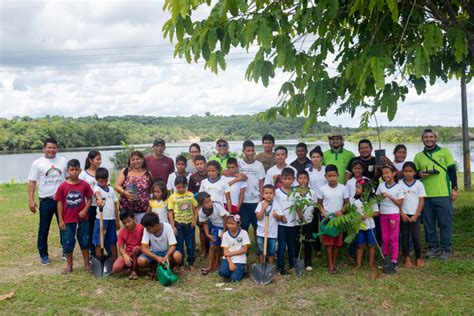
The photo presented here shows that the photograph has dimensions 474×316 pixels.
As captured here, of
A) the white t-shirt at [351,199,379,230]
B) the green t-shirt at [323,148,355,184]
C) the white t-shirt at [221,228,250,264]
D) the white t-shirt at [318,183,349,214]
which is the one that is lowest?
the white t-shirt at [221,228,250,264]

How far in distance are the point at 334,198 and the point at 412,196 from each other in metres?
0.97

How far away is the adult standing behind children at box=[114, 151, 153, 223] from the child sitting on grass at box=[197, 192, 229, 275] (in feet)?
2.25

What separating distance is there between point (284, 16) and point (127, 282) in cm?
340

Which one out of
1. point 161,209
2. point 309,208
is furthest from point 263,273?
point 161,209

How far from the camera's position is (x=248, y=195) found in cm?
559

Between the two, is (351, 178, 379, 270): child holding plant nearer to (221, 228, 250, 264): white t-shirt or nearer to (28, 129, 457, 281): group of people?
(28, 129, 457, 281): group of people

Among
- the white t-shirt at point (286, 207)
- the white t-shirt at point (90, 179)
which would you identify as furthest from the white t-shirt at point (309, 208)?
the white t-shirt at point (90, 179)

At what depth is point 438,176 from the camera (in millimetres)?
5227

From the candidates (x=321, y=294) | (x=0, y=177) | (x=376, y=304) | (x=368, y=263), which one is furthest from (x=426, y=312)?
(x=0, y=177)

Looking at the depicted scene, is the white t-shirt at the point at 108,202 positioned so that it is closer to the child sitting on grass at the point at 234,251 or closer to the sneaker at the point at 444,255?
the child sitting on grass at the point at 234,251

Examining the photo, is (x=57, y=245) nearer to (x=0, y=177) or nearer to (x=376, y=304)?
(x=376, y=304)

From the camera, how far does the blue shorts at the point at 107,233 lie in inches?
208

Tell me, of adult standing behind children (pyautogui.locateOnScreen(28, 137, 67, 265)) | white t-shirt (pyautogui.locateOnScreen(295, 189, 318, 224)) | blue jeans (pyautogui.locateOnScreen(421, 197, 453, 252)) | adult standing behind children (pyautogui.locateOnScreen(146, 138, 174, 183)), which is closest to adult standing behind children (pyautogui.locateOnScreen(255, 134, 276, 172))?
white t-shirt (pyautogui.locateOnScreen(295, 189, 318, 224))

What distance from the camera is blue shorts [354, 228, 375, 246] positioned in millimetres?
4977
